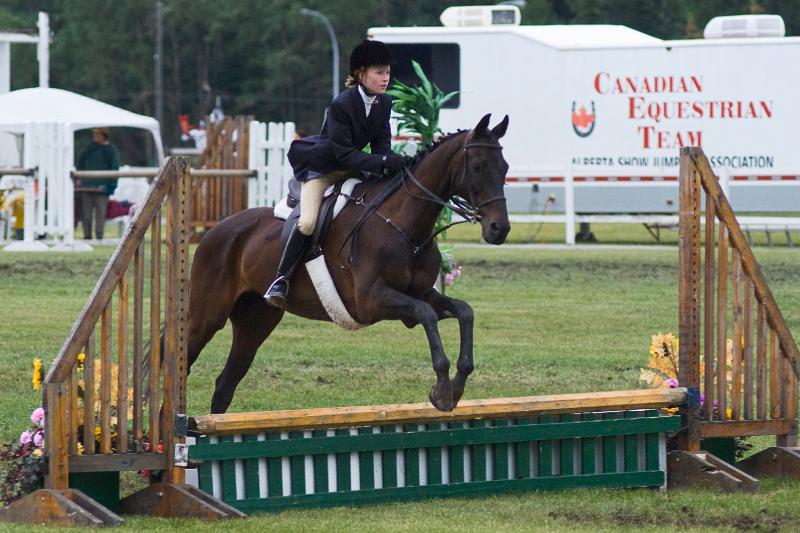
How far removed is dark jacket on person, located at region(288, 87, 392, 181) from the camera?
688cm

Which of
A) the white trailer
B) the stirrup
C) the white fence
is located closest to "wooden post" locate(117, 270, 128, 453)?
the stirrup

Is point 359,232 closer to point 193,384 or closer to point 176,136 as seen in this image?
point 193,384

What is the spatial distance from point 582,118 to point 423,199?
1710cm

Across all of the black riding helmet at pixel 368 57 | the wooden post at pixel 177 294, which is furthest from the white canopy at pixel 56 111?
the wooden post at pixel 177 294

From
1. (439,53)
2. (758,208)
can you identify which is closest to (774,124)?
(758,208)

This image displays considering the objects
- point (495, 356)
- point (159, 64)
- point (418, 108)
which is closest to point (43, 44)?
point (418, 108)

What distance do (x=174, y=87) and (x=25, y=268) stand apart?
51357mm

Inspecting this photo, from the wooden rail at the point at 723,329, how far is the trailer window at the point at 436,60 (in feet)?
56.9

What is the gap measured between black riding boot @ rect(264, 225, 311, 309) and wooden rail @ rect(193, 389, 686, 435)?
2.48 feet

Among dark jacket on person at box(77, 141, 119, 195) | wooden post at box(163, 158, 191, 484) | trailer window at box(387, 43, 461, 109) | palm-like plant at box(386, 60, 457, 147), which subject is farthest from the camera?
trailer window at box(387, 43, 461, 109)

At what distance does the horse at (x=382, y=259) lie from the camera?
6.39 m

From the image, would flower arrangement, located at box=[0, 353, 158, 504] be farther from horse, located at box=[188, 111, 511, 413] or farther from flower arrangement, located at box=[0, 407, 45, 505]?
horse, located at box=[188, 111, 511, 413]

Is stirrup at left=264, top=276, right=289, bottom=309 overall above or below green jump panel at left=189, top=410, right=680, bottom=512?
above

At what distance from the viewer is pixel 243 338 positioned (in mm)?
7625
